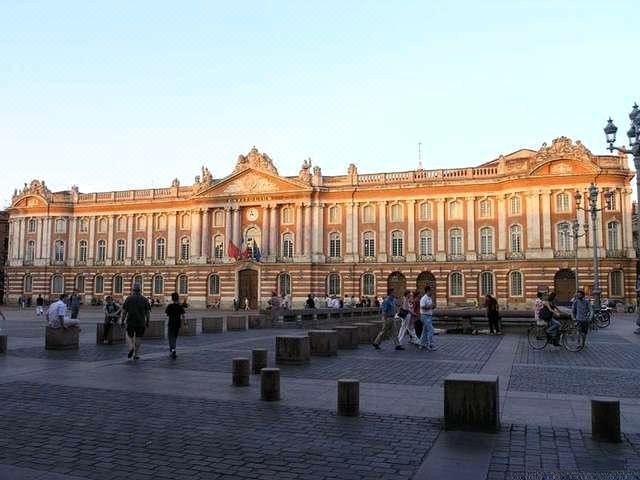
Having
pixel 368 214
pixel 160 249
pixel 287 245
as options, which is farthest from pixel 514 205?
pixel 160 249

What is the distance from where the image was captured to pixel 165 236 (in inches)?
2761

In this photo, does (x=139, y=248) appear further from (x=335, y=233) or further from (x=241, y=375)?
(x=241, y=375)

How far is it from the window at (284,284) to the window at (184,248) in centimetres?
→ 1240

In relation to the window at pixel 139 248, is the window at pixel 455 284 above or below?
below

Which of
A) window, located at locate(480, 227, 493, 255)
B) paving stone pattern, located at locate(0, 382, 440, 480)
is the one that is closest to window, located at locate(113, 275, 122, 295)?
window, located at locate(480, 227, 493, 255)

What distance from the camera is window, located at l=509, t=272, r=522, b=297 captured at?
5515 cm

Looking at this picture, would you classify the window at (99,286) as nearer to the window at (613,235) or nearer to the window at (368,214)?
the window at (368,214)

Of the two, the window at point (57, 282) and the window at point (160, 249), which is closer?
the window at point (160, 249)

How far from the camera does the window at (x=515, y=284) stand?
5515cm

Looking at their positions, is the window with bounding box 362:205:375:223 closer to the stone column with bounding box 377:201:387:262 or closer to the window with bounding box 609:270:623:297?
the stone column with bounding box 377:201:387:262

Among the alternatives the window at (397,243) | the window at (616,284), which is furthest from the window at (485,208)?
the window at (616,284)

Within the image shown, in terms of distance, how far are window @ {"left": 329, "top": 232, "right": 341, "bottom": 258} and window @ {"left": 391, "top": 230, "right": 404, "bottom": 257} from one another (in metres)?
5.81

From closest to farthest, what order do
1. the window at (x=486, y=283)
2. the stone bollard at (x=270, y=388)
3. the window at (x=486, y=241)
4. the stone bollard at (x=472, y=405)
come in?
1. the stone bollard at (x=472, y=405)
2. the stone bollard at (x=270, y=388)
3. the window at (x=486, y=283)
4. the window at (x=486, y=241)

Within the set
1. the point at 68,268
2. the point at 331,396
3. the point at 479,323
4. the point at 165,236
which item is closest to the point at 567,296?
the point at 479,323
